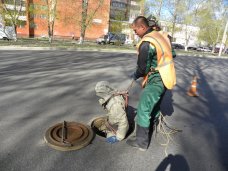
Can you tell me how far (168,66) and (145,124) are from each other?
95 centimetres

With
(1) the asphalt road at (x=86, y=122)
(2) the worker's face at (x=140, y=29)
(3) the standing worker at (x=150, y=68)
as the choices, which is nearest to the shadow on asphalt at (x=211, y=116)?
(1) the asphalt road at (x=86, y=122)

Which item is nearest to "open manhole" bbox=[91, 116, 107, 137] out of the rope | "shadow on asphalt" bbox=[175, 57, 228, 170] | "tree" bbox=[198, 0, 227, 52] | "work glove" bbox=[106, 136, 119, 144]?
"work glove" bbox=[106, 136, 119, 144]

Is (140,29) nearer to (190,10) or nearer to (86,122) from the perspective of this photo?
(86,122)

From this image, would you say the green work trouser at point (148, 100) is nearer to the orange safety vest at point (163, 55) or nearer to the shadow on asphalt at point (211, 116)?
the orange safety vest at point (163, 55)

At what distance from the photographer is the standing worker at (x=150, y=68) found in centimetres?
327

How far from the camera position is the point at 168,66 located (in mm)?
3375

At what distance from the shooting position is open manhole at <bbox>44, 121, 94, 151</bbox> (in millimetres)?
3377

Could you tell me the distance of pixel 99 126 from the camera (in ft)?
14.3

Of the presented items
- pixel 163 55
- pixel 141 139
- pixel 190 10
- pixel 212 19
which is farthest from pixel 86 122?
pixel 212 19

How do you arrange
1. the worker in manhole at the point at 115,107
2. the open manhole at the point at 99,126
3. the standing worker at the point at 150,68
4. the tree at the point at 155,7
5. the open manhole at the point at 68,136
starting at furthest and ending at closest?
the tree at the point at 155,7 → the open manhole at the point at 99,126 → the worker in manhole at the point at 115,107 → the open manhole at the point at 68,136 → the standing worker at the point at 150,68

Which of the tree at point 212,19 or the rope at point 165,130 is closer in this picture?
the rope at point 165,130

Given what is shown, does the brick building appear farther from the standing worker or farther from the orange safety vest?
the orange safety vest

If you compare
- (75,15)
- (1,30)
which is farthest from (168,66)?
(75,15)

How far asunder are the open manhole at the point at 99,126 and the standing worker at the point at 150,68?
0.70 m
